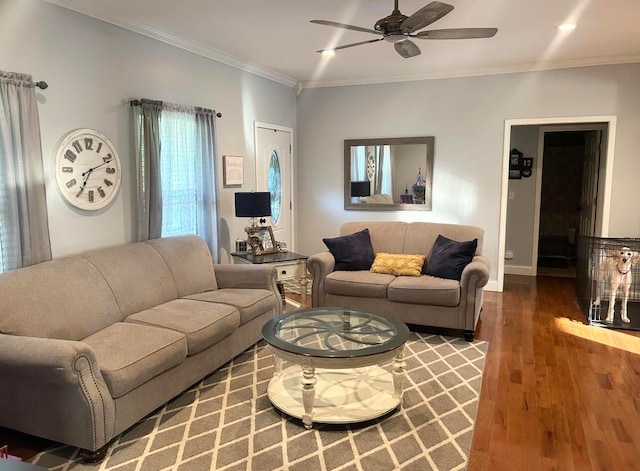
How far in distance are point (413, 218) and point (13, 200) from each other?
4413 mm

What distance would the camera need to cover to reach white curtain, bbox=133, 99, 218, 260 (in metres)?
3.87

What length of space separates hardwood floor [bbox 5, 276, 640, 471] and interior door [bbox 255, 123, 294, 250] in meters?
2.75

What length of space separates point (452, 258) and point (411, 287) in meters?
0.49

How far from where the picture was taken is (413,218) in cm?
606

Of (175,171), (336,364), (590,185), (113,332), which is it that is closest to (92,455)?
(113,332)

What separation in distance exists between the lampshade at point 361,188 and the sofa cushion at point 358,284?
1.91 metres

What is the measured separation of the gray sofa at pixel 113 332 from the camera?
7.73ft

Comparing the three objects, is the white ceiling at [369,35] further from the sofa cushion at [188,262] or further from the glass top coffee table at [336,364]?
the glass top coffee table at [336,364]

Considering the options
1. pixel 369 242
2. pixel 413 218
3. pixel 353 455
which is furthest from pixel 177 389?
pixel 413 218

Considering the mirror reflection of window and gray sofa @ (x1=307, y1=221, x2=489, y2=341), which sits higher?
the mirror reflection of window

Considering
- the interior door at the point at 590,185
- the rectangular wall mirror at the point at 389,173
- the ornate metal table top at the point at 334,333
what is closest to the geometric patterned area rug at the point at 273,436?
the ornate metal table top at the point at 334,333

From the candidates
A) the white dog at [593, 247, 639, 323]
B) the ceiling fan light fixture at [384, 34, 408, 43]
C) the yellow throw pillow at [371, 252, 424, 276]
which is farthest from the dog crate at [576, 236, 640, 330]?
the ceiling fan light fixture at [384, 34, 408, 43]

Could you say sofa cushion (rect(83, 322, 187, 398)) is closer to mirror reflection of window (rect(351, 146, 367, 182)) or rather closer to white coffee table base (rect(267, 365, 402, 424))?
white coffee table base (rect(267, 365, 402, 424))

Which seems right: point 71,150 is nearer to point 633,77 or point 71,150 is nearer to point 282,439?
point 282,439
